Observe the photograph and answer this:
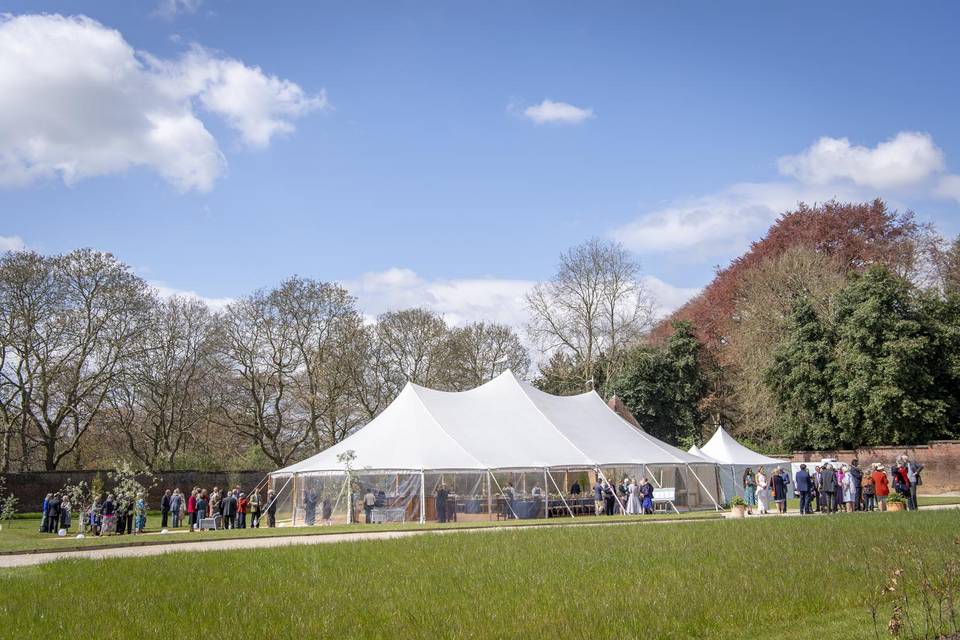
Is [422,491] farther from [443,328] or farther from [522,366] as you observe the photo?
[522,366]

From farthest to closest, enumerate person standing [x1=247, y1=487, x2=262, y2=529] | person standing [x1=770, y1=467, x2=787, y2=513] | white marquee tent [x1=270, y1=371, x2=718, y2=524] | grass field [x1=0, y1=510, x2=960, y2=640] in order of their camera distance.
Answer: person standing [x1=247, y1=487, x2=262, y2=529] < person standing [x1=770, y1=467, x2=787, y2=513] < white marquee tent [x1=270, y1=371, x2=718, y2=524] < grass field [x1=0, y1=510, x2=960, y2=640]

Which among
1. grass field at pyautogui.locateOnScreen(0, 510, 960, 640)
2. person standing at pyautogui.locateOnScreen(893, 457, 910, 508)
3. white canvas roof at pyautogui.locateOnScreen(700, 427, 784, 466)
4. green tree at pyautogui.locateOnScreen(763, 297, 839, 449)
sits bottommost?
grass field at pyautogui.locateOnScreen(0, 510, 960, 640)

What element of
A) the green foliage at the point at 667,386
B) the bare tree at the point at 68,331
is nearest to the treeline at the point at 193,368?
the bare tree at the point at 68,331

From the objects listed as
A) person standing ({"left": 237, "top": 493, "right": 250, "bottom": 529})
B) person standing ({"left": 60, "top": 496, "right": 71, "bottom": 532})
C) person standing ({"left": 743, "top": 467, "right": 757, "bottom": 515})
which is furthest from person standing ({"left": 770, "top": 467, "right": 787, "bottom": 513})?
person standing ({"left": 60, "top": 496, "right": 71, "bottom": 532})

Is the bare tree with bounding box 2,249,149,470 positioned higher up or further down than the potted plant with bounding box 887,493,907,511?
higher up

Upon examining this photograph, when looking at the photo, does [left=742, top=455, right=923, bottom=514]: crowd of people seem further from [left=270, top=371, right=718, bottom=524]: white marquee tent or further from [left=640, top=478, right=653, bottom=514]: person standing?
[left=270, top=371, right=718, bottom=524]: white marquee tent

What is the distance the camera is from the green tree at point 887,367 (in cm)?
3256

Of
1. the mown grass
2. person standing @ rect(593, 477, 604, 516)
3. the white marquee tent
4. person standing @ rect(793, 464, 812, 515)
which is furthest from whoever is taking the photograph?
person standing @ rect(593, 477, 604, 516)

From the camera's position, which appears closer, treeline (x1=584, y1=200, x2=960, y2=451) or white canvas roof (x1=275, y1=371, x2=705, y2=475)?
white canvas roof (x1=275, y1=371, x2=705, y2=475)

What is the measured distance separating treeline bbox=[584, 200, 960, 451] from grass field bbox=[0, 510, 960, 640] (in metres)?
22.2

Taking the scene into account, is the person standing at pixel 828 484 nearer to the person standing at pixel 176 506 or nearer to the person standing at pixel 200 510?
the person standing at pixel 200 510

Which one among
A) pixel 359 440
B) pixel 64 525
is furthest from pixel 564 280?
pixel 64 525

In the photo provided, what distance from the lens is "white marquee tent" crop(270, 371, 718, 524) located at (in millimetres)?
23922

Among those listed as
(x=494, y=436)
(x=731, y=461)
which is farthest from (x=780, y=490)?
→ (x=494, y=436)
